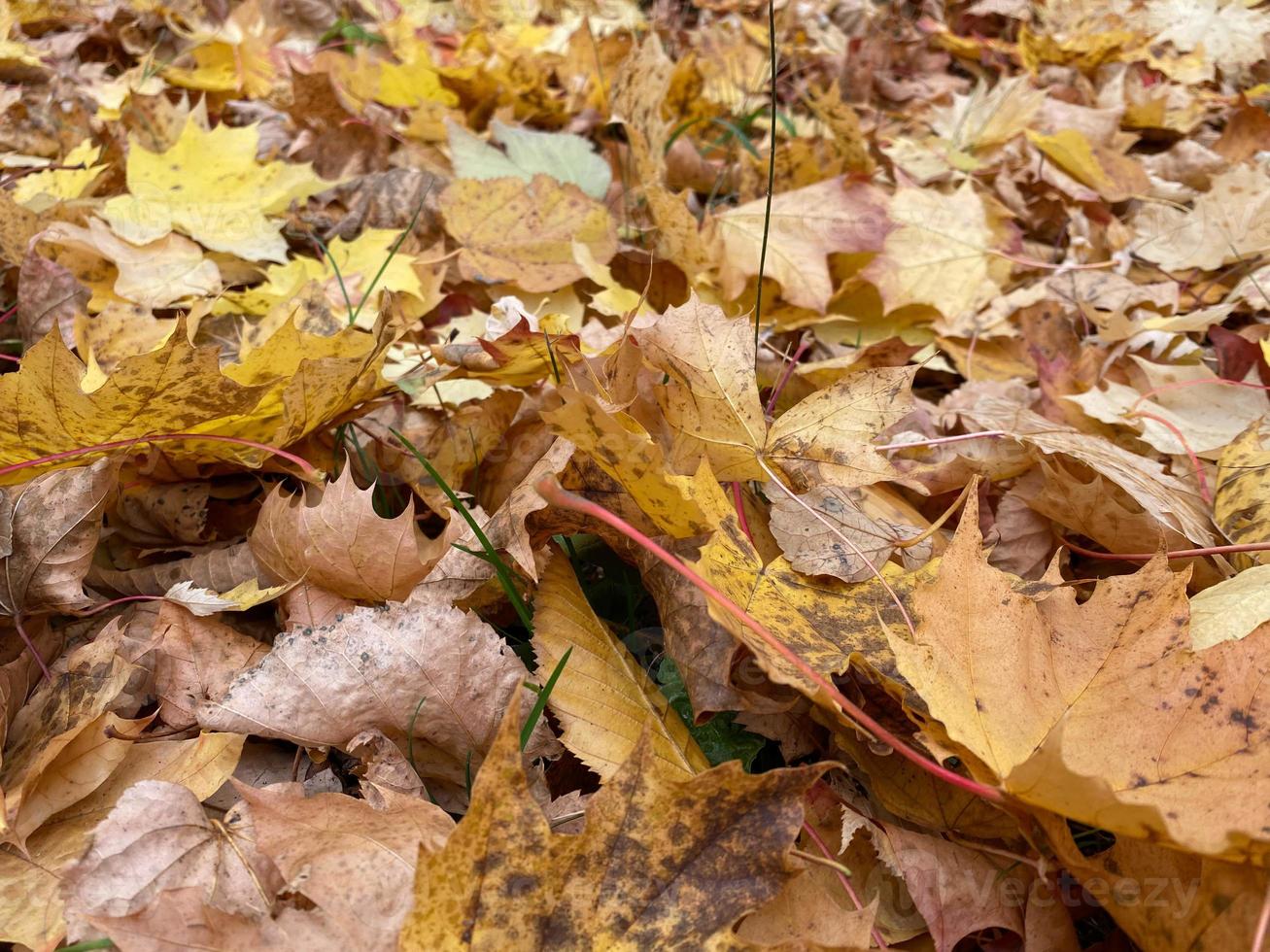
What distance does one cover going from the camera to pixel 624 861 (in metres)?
0.56

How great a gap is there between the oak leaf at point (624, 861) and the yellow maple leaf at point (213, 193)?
1006 millimetres

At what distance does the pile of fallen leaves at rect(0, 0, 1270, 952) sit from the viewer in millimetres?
562

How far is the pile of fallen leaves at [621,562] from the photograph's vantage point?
56 cm

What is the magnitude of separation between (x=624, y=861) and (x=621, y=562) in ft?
1.21

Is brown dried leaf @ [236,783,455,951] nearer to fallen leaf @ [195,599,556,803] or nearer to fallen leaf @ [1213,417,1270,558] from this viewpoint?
fallen leaf @ [195,599,556,803]

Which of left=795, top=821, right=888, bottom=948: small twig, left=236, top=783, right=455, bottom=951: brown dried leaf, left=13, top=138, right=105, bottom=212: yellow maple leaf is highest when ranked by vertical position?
left=13, top=138, right=105, bottom=212: yellow maple leaf

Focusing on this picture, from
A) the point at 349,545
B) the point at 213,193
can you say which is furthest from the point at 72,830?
the point at 213,193

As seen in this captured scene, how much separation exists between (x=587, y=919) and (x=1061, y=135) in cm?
153

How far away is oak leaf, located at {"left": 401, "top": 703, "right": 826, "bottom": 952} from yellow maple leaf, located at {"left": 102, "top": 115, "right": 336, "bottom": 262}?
101 centimetres

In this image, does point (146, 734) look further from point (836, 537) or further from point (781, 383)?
point (781, 383)

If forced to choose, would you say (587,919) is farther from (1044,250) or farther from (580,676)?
(1044,250)

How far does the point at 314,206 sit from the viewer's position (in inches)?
59.1

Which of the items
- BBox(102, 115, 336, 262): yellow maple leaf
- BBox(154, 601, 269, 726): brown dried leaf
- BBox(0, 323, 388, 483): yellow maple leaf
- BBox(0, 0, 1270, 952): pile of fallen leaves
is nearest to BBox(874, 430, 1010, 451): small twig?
BBox(0, 0, 1270, 952): pile of fallen leaves

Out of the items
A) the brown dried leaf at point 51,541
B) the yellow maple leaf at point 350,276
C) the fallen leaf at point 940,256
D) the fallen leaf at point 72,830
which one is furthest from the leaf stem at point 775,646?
the fallen leaf at point 940,256
